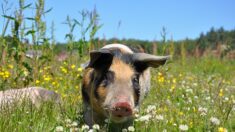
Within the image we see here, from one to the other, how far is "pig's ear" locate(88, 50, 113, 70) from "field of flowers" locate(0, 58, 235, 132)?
0.57 m

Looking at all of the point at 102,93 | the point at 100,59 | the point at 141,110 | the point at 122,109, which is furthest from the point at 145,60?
the point at 122,109

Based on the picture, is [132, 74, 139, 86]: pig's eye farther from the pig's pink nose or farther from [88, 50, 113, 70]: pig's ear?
the pig's pink nose

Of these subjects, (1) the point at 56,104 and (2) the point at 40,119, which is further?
(1) the point at 56,104

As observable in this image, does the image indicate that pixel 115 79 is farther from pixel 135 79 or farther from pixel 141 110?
pixel 141 110

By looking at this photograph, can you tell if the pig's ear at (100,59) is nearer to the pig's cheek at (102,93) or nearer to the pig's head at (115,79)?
the pig's head at (115,79)

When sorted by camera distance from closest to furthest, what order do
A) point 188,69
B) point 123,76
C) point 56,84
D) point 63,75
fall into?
point 123,76 → point 56,84 → point 63,75 → point 188,69

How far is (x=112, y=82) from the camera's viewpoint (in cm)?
432

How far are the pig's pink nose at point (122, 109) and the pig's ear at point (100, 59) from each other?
774 millimetres

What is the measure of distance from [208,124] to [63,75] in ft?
12.4

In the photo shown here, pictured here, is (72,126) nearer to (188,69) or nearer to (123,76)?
(123,76)

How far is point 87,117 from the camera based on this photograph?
15.7 feet

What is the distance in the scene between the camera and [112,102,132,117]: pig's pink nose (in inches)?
150

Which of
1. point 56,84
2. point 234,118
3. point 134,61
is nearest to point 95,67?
point 134,61

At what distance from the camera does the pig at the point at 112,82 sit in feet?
13.6
